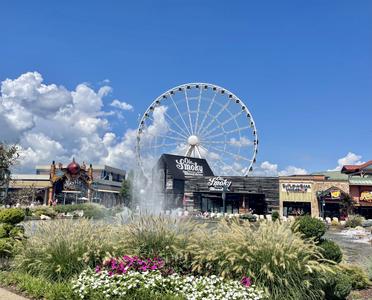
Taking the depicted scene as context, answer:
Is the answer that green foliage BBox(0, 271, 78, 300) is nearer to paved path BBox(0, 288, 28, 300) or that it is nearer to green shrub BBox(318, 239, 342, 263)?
paved path BBox(0, 288, 28, 300)

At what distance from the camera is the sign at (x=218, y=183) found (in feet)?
178

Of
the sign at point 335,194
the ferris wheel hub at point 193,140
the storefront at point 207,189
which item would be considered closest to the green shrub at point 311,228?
the storefront at point 207,189

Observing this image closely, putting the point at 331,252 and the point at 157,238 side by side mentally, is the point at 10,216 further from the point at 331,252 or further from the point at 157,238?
the point at 331,252

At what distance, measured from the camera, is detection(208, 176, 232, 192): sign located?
54353 millimetres

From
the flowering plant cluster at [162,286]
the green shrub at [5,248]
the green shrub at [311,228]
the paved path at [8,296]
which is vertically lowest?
the paved path at [8,296]

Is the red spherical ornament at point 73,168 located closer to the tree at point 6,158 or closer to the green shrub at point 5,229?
the tree at point 6,158

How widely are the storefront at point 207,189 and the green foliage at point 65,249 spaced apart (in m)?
41.1

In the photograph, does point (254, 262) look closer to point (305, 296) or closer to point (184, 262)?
point (305, 296)

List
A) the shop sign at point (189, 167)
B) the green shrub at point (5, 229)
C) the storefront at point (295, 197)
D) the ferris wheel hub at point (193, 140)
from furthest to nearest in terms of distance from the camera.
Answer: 1. the shop sign at point (189, 167)
2. the ferris wheel hub at point (193, 140)
3. the storefront at point (295, 197)
4. the green shrub at point (5, 229)

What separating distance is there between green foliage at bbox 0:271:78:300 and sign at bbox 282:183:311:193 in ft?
149

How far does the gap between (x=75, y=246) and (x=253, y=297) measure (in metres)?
3.61

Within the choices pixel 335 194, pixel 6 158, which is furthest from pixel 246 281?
pixel 335 194

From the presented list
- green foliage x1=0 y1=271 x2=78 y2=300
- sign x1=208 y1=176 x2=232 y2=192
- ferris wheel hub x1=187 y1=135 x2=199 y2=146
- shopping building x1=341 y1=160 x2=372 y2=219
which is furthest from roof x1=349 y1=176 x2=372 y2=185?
green foliage x1=0 y1=271 x2=78 y2=300

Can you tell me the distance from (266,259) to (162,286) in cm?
180
